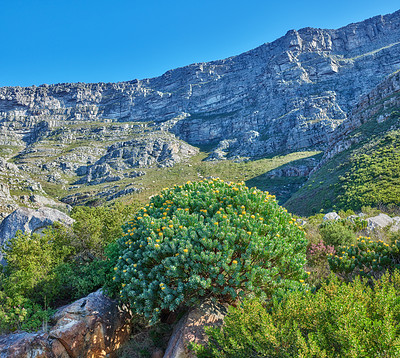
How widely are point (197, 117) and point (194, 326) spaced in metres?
121

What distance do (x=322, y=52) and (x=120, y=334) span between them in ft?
447

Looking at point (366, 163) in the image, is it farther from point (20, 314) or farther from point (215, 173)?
point (215, 173)

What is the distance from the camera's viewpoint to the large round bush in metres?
4.46

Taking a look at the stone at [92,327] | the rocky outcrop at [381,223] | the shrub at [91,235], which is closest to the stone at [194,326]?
the stone at [92,327]

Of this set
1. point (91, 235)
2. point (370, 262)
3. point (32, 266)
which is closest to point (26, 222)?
point (91, 235)

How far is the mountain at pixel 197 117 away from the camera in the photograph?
7244 centimetres

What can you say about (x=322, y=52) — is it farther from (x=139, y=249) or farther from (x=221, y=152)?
(x=139, y=249)

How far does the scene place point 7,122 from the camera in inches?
5394

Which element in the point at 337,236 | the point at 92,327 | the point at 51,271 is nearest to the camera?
the point at 92,327

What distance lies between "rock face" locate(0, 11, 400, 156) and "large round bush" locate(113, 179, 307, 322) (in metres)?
69.1

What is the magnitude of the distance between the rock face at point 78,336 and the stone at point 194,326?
176cm

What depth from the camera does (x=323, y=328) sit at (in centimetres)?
281

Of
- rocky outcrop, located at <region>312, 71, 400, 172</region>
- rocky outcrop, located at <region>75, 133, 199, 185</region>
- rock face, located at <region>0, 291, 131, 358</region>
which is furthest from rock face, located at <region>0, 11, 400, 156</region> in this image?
rock face, located at <region>0, 291, 131, 358</region>

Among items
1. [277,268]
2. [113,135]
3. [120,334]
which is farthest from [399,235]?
[113,135]
